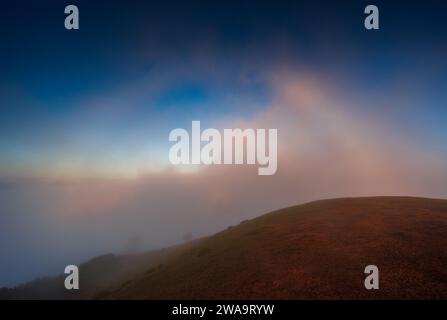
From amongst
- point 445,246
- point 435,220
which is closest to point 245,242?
point 445,246

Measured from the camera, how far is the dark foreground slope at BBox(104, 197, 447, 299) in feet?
63.7

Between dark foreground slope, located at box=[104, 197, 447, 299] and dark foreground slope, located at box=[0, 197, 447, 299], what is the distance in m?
0.07

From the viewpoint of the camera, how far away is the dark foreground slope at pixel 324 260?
1941cm

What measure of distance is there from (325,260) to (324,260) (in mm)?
85

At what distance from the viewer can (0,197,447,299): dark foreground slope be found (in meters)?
19.4

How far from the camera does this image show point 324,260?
2355cm

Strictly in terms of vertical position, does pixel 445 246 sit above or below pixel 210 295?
above

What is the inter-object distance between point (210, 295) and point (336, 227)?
17.9 m

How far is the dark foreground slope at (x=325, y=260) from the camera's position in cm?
1941

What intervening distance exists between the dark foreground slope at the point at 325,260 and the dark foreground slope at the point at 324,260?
71mm

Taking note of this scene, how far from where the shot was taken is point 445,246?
23.5 metres
